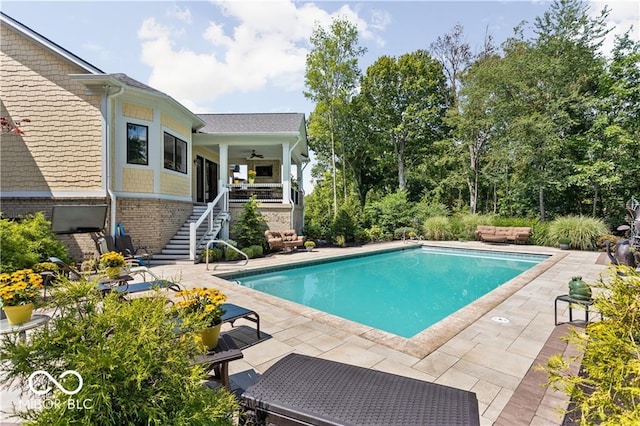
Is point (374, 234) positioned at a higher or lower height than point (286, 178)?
lower

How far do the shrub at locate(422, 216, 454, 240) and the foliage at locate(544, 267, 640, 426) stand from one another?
1657cm

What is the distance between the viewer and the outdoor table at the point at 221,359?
Answer: 260 centimetres

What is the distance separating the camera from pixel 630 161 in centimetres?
1499

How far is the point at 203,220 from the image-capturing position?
1234 centimetres

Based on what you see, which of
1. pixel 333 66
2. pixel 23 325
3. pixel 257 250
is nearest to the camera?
pixel 23 325

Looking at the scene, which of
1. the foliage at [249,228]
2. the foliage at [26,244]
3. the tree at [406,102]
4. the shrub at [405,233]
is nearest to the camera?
the foliage at [26,244]

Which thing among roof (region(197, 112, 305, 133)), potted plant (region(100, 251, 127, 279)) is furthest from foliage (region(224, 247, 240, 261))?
roof (region(197, 112, 305, 133))

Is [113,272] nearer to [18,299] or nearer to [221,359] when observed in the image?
[18,299]

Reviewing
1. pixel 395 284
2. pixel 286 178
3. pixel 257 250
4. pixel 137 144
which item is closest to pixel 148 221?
pixel 137 144

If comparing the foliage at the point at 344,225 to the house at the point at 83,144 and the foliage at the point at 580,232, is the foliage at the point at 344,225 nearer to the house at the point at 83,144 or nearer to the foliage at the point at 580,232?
the house at the point at 83,144

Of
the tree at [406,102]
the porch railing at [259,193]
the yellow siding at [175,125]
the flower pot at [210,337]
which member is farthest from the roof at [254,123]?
the flower pot at [210,337]

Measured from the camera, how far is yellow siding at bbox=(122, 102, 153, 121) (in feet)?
33.5

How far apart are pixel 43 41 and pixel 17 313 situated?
33.4 ft

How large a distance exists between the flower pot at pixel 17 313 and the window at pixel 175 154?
337 inches
